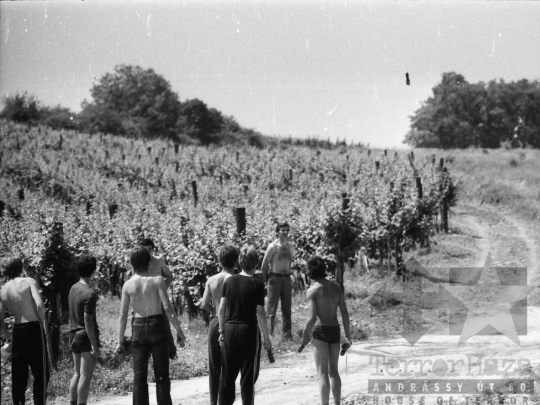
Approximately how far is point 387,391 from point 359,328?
480cm

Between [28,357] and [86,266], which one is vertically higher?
[86,266]

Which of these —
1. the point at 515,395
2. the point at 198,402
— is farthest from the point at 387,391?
the point at 198,402

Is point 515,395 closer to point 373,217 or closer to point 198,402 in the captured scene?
point 198,402

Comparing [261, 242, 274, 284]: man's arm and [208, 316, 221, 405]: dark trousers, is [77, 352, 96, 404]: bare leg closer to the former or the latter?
[208, 316, 221, 405]: dark trousers

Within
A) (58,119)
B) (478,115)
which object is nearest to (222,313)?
(58,119)

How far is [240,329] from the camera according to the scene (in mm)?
6625

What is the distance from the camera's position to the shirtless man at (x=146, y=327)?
6676 millimetres

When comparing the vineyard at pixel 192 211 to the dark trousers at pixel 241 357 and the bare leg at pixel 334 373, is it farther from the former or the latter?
the bare leg at pixel 334 373

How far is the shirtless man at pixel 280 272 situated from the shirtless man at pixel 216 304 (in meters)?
3.74

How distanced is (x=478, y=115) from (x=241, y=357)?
258 ft

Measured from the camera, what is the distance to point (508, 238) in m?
24.1

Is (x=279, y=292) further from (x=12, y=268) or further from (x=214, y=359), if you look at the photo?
(x=12, y=268)

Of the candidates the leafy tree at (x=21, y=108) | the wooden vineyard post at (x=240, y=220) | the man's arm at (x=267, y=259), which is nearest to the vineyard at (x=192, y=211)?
the wooden vineyard post at (x=240, y=220)

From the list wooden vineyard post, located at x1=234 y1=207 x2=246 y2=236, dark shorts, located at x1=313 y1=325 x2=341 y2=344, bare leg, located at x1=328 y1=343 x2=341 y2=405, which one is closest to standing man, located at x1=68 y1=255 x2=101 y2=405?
dark shorts, located at x1=313 y1=325 x2=341 y2=344
